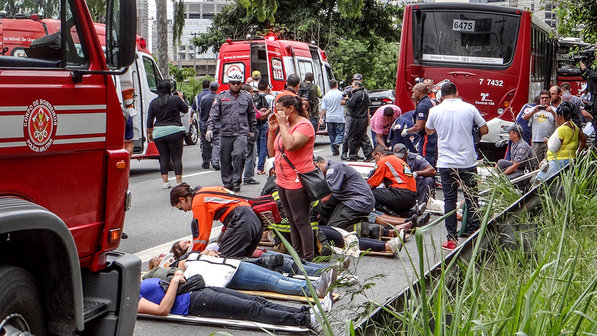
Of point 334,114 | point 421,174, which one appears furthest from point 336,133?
point 421,174

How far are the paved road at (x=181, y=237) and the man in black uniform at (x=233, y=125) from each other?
0.47m

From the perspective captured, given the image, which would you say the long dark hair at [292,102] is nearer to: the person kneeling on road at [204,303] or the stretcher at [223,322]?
the person kneeling on road at [204,303]

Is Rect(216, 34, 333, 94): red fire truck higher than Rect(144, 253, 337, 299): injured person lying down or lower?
higher

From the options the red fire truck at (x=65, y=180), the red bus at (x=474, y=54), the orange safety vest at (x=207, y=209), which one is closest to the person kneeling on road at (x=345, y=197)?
the orange safety vest at (x=207, y=209)

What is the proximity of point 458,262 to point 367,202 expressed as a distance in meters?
4.61

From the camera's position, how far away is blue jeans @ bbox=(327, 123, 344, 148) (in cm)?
2036

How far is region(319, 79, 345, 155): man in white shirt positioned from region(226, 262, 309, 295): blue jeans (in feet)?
43.5

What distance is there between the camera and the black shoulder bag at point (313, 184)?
7.86 m

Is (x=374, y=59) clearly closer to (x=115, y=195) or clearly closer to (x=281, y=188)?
(x=281, y=188)

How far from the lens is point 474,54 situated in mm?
17281

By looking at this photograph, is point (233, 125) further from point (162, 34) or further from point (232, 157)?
point (162, 34)

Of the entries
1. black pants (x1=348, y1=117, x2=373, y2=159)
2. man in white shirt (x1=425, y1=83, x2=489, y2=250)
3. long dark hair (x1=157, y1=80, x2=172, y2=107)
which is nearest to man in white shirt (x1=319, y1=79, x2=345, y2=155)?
black pants (x1=348, y1=117, x2=373, y2=159)

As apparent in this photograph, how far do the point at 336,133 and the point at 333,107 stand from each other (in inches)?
28.8

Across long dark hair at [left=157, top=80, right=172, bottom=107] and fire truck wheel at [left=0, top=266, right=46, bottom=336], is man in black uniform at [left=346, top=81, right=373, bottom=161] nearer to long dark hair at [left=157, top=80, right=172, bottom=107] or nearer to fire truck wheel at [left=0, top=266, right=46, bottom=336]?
long dark hair at [left=157, top=80, right=172, bottom=107]
